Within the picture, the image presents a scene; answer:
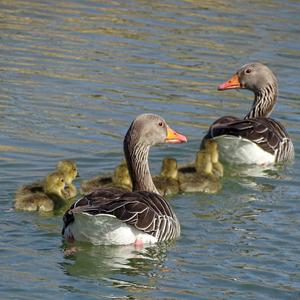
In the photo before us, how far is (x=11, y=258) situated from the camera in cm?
1184

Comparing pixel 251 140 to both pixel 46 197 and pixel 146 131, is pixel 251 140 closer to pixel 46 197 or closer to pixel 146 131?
pixel 146 131

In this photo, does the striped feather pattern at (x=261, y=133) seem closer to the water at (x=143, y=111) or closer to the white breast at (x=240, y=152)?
the white breast at (x=240, y=152)

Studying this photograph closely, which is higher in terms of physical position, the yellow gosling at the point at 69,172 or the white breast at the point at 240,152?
the white breast at the point at 240,152

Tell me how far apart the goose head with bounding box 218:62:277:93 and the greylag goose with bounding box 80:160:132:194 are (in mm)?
4195

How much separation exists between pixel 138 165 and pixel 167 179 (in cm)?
132

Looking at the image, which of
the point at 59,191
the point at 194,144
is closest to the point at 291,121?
the point at 194,144

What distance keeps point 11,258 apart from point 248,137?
580 centimetres

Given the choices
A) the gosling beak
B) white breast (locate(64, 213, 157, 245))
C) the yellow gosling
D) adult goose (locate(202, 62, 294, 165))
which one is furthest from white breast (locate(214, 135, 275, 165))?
white breast (locate(64, 213, 157, 245))

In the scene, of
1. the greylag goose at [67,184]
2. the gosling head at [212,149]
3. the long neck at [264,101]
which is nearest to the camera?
the greylag goose at [67,184]

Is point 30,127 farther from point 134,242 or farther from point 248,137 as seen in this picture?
point 134,242

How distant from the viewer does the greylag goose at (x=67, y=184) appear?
545 inches

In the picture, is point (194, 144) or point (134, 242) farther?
point (194, 144)

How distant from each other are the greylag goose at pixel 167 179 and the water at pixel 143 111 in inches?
8.4

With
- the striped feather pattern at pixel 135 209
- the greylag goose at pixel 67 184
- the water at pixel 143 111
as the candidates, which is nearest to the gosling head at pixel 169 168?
the water at pixel 143 111
